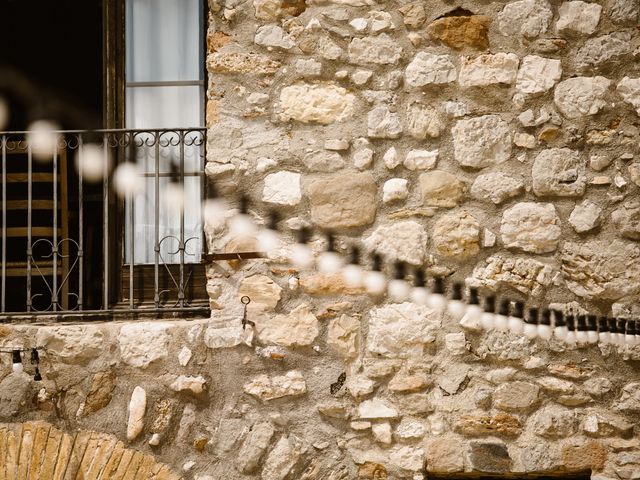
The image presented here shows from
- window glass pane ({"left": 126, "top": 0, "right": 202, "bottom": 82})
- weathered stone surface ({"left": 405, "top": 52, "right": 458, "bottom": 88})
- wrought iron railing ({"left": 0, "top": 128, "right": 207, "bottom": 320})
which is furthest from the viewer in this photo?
window glass pane ({"left": 126, "top": 0, "right": 202, "bottom": 82})

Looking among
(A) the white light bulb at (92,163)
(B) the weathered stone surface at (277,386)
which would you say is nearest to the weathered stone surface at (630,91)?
(B) the weathered stone surface at (277,386)

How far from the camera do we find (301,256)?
3.33m

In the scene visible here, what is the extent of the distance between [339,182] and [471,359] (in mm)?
981

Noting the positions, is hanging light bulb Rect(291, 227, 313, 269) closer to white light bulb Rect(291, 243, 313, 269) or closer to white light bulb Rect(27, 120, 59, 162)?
white light bulb Rect(291, 243, 313, 269)

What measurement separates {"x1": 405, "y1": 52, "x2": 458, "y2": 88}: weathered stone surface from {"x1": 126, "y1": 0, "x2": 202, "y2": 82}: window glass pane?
1.25m

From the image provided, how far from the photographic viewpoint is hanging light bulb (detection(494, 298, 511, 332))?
3264 mm

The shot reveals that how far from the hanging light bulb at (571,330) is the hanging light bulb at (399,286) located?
2.34 feet

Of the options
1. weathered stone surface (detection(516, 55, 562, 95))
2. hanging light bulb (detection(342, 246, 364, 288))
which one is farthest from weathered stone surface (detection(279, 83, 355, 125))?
weathered stone surface (detection(516, 55, 562, 95))

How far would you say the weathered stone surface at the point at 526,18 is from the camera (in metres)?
3.32

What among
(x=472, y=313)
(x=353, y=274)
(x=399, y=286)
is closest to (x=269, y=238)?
(x=353, y=274)

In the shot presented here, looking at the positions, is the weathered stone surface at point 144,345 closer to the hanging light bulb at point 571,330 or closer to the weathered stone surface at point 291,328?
the weathered stone surface at point 291,328

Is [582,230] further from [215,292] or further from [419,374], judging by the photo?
[215,292]

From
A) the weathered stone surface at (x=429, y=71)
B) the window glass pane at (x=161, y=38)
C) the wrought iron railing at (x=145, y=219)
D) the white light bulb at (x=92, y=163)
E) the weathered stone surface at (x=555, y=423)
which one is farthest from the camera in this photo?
the white light bulb at (x=92, y=163)

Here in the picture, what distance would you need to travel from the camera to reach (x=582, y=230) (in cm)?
327
